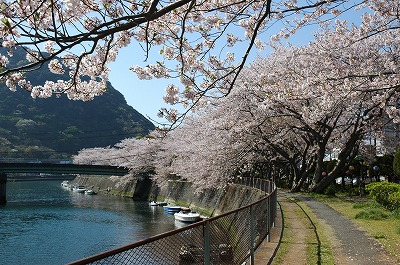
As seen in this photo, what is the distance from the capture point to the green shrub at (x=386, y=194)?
15.0 metres

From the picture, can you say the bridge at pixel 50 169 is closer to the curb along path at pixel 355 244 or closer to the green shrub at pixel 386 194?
the green shrub at pixel 386 194

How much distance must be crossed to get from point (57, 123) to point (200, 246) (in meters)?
159

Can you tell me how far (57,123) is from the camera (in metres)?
154

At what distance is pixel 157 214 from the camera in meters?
38.9

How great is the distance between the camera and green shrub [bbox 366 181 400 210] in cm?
1496

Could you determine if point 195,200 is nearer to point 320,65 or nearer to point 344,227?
point 320,65

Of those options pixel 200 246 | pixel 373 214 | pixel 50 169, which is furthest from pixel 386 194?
pixel 50 169

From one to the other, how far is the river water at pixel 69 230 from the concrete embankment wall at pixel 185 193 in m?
3.46

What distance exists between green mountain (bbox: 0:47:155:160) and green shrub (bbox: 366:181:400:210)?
11373cm

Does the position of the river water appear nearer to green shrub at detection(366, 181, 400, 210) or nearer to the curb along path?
the curb along path

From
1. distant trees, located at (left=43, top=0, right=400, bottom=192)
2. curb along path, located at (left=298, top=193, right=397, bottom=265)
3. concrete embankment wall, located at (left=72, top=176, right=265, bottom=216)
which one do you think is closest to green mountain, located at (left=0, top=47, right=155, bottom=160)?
concrete embankment wall, located at (left=72, top=176, right=265, bottom=216)

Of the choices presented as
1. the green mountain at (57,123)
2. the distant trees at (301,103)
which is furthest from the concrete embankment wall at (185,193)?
the green mountain at (57,123)

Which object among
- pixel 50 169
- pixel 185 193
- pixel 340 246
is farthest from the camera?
pixel 50 169

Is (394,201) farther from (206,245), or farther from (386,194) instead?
(206,245)
